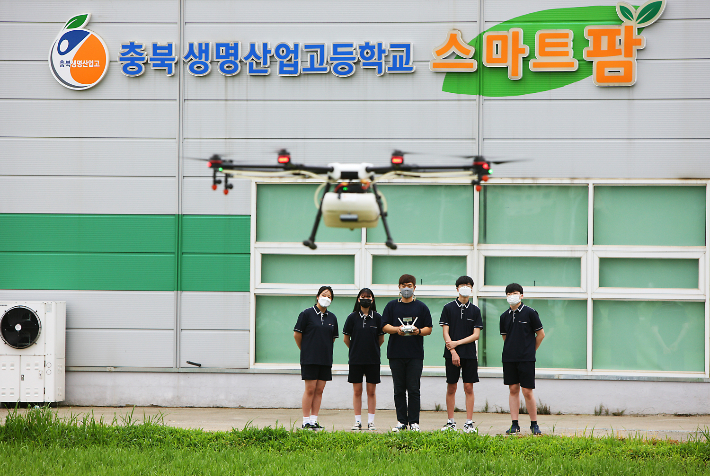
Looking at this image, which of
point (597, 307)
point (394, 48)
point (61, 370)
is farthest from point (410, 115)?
point (61, 370)

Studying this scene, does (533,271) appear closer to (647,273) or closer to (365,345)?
(647,273)

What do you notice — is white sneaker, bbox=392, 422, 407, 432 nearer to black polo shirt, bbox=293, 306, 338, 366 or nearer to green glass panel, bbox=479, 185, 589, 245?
black polo shirt, bbox=293, 306, 338, 366

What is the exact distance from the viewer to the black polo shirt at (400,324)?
8586mm

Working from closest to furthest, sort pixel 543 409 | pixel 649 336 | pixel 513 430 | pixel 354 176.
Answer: pixel 354 176 < pixel 513 430 < pixel 543 409 < pixel 649 336

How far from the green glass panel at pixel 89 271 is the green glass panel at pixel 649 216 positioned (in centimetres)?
650

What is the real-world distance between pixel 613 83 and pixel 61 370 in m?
9.17

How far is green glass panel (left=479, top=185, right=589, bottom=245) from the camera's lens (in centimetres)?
1062

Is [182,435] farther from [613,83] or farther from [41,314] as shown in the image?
[613,83]

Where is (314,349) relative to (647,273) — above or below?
below

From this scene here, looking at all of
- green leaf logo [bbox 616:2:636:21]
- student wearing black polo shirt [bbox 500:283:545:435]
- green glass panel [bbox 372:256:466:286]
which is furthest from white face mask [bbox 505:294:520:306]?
green leaf logo [bbox 616:2:636:21]

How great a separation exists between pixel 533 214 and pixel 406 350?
3375mm

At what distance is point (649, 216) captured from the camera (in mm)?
10508

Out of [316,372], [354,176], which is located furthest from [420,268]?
[354,176]

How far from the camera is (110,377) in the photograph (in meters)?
10.8
